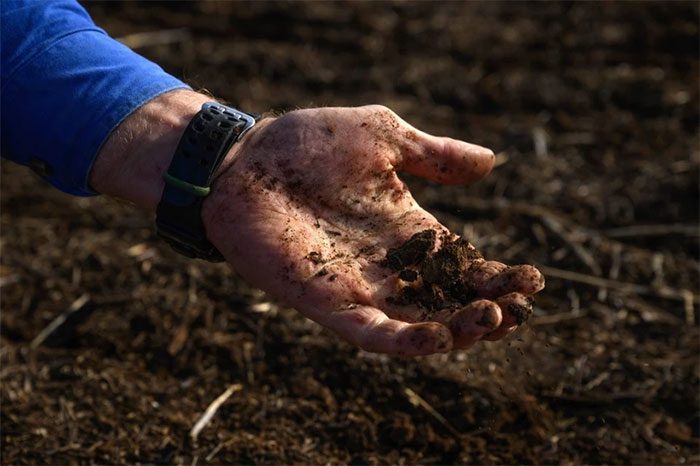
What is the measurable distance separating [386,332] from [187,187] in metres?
0.69

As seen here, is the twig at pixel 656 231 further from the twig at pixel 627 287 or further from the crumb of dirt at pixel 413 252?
the crumb of dirt at pixel 413 252

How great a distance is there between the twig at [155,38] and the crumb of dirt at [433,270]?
10.9 ft

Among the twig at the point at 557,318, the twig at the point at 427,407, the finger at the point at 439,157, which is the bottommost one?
the twig at the point at 427,407

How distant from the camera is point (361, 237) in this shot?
2.64 meters

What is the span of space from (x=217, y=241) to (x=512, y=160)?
2.26 m

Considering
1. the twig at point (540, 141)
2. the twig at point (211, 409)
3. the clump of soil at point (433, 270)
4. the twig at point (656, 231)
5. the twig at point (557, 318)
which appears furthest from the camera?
the twig at point (540, 141)

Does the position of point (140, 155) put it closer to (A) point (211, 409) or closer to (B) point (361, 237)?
(B) point (361, 237)

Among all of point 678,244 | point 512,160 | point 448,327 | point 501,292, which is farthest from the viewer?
point 512,160

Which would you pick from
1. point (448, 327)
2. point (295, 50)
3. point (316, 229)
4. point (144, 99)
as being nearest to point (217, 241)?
point (316, 229)

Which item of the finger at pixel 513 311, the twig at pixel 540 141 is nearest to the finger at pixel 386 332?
the finger at pixel 513 311

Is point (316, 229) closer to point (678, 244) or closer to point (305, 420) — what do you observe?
point (305, 420)

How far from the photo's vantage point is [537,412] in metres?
3.07

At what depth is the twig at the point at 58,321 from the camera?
3389 mm

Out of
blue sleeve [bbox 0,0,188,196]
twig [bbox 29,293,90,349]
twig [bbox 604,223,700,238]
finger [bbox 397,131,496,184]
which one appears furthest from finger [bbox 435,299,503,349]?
twig [bbox 604,223,700,238]
